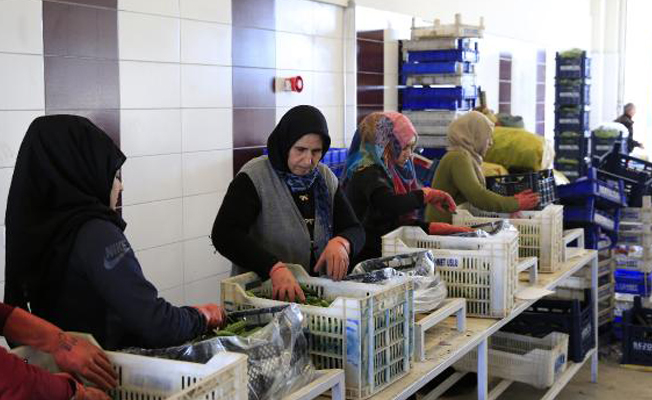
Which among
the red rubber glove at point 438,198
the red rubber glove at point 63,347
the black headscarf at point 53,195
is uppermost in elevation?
the black headscarf at point 53,195

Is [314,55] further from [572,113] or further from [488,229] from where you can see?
[572,113]

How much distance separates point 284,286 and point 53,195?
720mm

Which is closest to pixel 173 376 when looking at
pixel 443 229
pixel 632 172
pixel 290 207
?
pixel 290 207

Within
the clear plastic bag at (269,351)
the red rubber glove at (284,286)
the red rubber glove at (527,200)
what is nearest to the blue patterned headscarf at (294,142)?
the red rubber glove at (284,286)

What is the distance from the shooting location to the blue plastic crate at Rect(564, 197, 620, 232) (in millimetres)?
5117

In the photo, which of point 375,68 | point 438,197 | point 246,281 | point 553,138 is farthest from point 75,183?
point 553,138

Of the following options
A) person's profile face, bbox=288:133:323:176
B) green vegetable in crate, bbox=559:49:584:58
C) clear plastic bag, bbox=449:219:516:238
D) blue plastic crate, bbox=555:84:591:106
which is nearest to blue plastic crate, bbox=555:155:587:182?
blue plastic crate, bbox=555:84:591:106

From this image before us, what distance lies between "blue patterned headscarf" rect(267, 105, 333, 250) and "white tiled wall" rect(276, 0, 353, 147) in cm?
264

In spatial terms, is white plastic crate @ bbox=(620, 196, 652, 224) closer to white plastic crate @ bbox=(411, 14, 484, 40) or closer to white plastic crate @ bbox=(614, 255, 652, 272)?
white plastic crate @ bbox=(614, 255, 652, 272)

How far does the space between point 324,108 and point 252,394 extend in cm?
430

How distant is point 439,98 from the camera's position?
21.8ft

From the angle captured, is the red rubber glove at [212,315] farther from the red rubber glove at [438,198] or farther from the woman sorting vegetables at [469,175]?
the woman sorting vegetables at [469,175]

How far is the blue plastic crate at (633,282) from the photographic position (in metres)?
5.32

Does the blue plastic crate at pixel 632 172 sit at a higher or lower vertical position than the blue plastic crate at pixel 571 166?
higher
